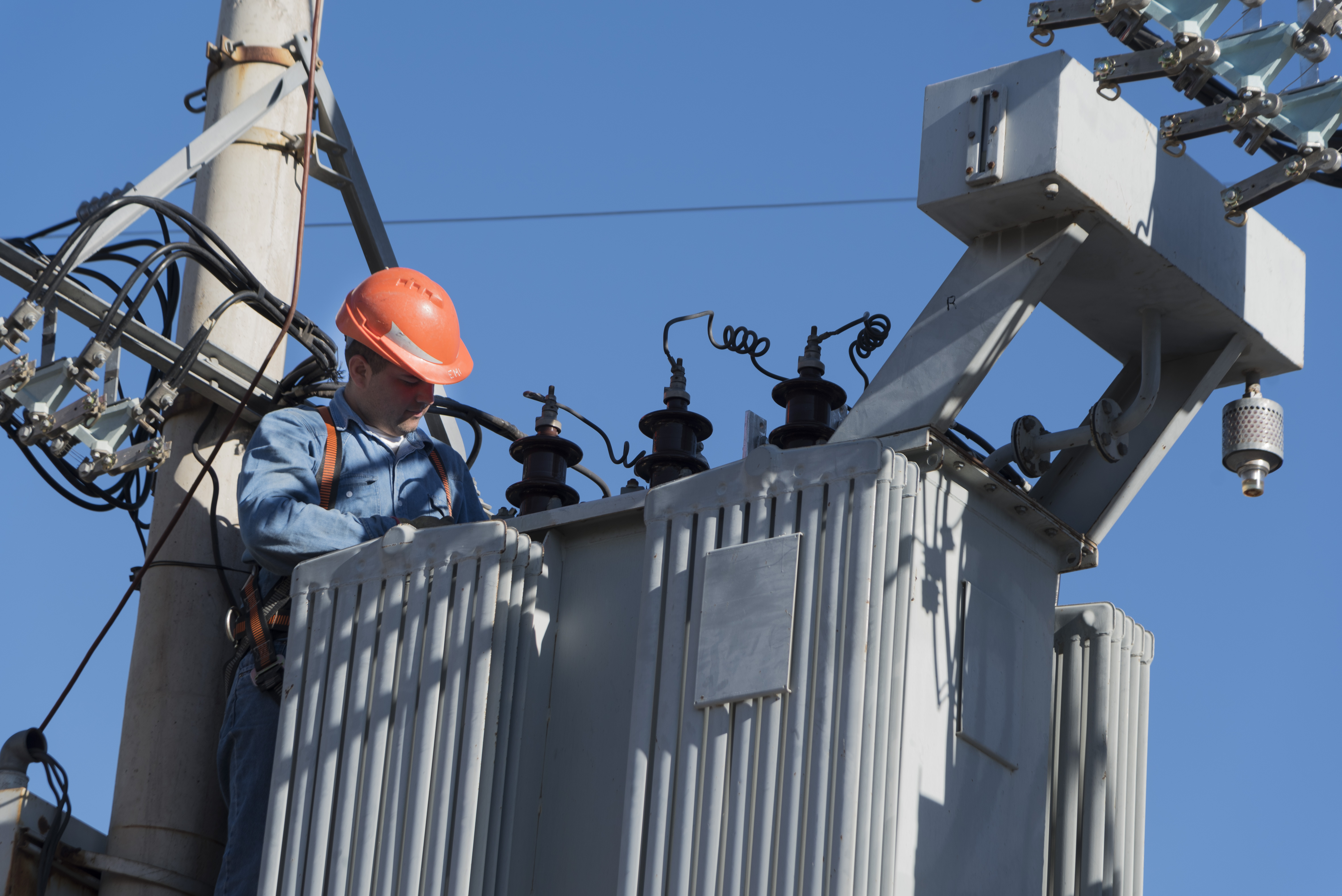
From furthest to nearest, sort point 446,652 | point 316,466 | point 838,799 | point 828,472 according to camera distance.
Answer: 1. point 316,466
2. point 446,652
3. point 828,472
4. point 838,799

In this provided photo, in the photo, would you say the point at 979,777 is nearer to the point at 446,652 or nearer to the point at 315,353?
the point at 446,652

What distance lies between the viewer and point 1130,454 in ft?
20.7

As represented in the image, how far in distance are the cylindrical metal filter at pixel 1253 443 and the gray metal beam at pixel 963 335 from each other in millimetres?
748

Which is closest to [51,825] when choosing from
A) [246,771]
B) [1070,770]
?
[246,771]

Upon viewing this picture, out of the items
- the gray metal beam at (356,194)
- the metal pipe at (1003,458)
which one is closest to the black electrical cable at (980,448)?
the metal pipe at (1003,458)

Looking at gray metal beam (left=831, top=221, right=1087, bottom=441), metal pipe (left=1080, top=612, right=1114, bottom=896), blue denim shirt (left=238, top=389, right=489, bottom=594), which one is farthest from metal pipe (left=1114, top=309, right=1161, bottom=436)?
blue denim shirt (left=238, top=389, right=489, bottom=594)

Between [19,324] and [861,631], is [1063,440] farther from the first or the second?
[19,324]

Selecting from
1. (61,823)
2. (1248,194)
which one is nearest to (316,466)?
(61,823)

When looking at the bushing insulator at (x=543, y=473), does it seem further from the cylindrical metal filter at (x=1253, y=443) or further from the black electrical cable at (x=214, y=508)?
the cylindrical metal filter at (x=1253, y=443)

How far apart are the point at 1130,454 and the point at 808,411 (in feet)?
3.53

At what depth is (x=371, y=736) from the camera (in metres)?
5.62

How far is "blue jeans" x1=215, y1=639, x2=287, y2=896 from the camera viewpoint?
6098 millimetres

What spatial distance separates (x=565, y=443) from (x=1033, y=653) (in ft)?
7.92

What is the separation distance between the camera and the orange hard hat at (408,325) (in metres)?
6.69
